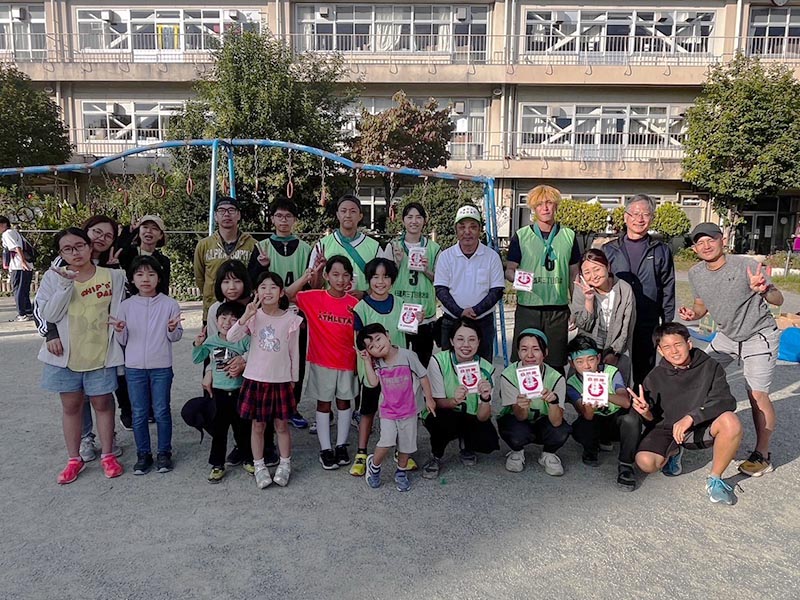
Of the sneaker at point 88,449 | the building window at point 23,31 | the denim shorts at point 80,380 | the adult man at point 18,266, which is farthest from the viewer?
the building window at point 23,31

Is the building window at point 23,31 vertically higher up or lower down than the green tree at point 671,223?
higher up

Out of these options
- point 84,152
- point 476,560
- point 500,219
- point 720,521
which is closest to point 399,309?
point 476,560

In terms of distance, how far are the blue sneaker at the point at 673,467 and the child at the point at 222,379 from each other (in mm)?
3132

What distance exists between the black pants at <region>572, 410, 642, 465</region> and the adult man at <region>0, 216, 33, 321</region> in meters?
9.79

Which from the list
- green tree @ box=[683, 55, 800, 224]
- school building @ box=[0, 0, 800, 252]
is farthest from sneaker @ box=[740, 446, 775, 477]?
school building @ box=[0, 0, 800, 252]

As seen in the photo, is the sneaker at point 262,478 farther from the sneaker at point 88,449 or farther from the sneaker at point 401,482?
the sneaker at point 88,449

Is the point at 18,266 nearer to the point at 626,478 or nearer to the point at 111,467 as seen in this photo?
the point at 111,467

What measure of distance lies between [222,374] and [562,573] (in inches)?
98.4

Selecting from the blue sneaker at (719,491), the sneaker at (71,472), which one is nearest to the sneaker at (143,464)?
the sneaker at (71,472)

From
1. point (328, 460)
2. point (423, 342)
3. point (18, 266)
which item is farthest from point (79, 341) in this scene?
point (18, 266)

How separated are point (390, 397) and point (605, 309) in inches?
71.3

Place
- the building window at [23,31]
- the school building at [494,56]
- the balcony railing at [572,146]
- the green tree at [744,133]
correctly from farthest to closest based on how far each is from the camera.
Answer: the balcony railing at [572,146] < the building window at [23,31] < the school building at [494,56] < the green tree at [744,133]

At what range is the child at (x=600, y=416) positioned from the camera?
4.09m

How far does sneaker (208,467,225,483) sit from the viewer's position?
4.03m
